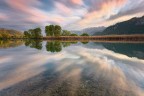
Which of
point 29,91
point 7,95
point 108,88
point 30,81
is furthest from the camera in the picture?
point 30,81

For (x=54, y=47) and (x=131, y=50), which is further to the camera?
(x=54, y=47)

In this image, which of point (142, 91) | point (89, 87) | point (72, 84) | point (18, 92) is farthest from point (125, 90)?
point (18, 92)

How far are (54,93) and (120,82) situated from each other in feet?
24.8

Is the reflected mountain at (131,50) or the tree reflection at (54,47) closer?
the reflected mountain at (131,50)

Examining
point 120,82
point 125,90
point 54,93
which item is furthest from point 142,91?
point 54,93

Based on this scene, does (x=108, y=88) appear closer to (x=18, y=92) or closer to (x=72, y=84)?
(x=72, y=84)

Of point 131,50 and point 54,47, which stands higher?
point 131,50

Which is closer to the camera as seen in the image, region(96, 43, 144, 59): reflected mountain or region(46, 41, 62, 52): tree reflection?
region(96, 43, 144, 59): reflected mountain

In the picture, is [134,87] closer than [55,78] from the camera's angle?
Yes

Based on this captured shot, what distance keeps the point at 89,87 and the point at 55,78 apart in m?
4.67

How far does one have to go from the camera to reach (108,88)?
56.5 ft

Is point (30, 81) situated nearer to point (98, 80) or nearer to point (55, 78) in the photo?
point (55, 78)

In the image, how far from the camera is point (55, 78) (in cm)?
2072

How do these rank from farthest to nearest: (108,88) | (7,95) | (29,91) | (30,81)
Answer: (30,81) < (108,88) < (29,91) < (7,95)
